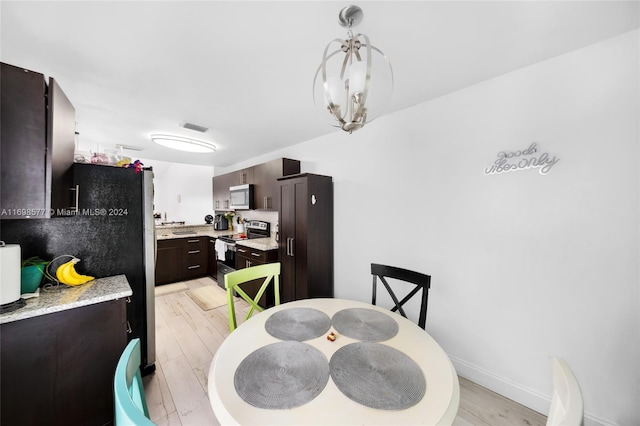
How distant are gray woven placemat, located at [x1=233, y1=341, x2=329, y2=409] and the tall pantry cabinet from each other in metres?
1.63

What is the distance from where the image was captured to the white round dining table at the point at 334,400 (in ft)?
2.42

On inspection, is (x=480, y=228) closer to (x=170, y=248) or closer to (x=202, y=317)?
(x=202, y=317)

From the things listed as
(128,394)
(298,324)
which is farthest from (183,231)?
(128,394)

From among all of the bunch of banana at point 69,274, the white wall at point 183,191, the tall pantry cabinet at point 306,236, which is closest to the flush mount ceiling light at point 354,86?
the tall pantry cabinet at point 306,236

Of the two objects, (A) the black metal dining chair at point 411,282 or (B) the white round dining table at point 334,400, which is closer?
(B) the white round dining table at point 334,400

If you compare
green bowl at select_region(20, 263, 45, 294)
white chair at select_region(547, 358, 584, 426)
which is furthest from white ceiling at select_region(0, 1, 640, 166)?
white chair at select_region(547, 358, 584, 426)

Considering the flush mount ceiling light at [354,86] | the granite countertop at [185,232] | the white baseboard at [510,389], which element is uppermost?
the flush mount ceiling light at [354,86]

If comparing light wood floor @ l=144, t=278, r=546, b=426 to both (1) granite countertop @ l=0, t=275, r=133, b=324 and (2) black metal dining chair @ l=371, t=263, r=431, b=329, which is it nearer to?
(2) black metal dining chair @ l=371, t=263, r=431, b=329

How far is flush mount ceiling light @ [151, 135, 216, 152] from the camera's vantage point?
3051mm

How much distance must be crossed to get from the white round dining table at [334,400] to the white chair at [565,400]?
271 millimetres

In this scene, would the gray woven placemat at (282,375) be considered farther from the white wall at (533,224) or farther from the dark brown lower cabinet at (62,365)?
the white wall at (533,224)

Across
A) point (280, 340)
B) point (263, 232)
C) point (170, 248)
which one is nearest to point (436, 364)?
point (280, 340)

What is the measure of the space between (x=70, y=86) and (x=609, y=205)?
4138 millimetres

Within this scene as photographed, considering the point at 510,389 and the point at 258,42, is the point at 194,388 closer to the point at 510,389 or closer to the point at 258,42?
the point at 510,389
